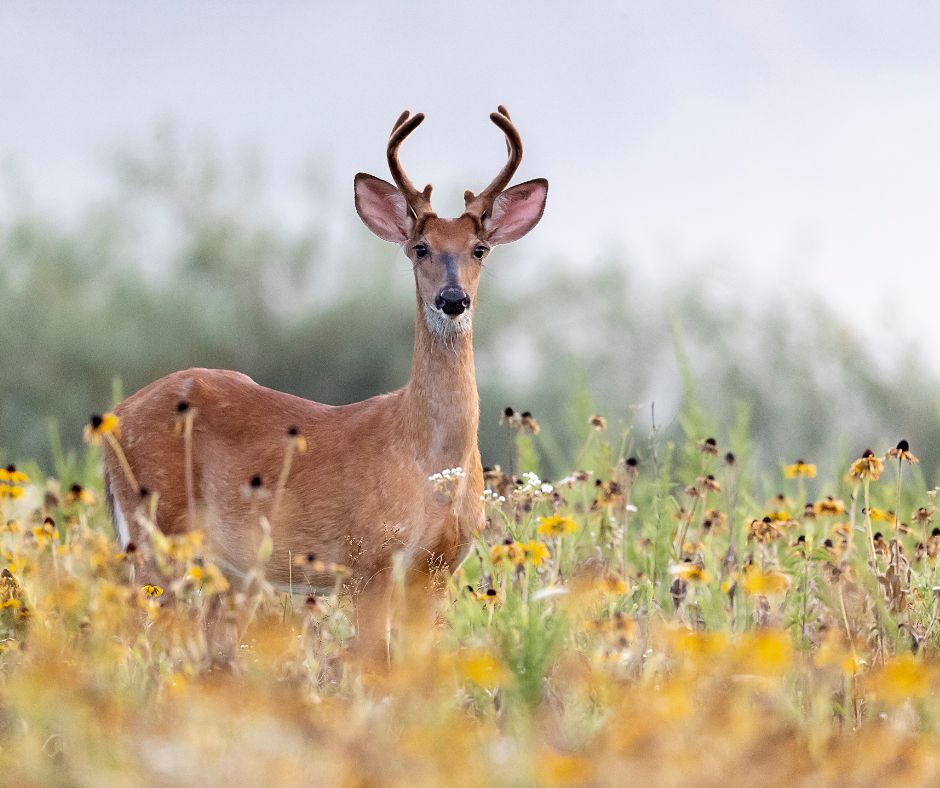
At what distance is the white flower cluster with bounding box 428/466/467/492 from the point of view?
4781 mm

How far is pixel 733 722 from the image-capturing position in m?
2.63

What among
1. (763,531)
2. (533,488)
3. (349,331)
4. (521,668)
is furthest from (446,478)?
(349,331)

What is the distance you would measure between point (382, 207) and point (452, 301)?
0.91 metres

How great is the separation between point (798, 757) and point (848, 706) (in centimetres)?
84

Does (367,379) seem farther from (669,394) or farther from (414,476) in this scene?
(414,476)

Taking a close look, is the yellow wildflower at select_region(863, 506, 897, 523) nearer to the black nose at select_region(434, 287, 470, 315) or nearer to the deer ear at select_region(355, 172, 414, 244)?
the black nose at select_region(434, 287, 470, 315)

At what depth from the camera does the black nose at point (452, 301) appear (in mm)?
5021

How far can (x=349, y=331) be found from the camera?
539 inches

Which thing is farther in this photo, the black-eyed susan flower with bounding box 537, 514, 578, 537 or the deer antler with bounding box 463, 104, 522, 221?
the deer antler with bounding box 463, 104, 522, 221

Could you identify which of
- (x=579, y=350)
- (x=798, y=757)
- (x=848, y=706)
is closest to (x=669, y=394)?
(x=579, y=350)

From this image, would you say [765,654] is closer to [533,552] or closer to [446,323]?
[533,552]

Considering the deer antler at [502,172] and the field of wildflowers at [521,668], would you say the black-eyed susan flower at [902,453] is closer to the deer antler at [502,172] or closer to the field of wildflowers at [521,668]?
the field of wildflowers at [521,668]

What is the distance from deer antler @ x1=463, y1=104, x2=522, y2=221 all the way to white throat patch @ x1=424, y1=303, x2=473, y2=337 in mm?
537

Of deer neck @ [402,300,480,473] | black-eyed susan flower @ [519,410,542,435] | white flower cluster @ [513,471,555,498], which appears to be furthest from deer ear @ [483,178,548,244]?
white flower cluster @ [513,471,555,498]
